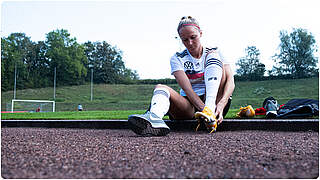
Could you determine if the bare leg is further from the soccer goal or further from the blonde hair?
the soccer goal

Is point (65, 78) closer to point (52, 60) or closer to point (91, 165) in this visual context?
point (52, 60)

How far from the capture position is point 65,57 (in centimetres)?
3844

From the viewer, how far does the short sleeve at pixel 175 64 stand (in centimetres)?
260

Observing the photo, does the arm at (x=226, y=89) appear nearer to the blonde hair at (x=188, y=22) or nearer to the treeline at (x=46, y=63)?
the blonde hair at (x=188, y=22)

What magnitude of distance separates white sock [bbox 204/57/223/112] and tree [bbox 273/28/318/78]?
107 ft

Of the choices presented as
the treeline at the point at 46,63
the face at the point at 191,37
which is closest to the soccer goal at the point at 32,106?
the treeline at the point at 46,63

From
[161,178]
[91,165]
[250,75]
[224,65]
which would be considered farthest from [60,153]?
[250,75]

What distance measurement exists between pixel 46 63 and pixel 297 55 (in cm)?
3336

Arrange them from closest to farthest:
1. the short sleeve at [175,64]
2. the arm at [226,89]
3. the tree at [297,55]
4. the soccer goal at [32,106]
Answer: the arm at [226,89] → the short sleeve at [175,64] → the soccer goal at [32,106] → the tree at [297,55]

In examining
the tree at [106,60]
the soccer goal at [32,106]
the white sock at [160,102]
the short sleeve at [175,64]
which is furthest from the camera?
the tree at [106,60]

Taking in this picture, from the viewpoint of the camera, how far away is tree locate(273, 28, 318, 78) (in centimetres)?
3155

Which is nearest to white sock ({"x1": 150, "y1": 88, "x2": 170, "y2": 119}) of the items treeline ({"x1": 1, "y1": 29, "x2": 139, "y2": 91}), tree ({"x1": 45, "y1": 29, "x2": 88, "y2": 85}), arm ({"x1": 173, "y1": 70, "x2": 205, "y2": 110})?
arm ({"x1": 173, "y1": 70, "x2": 205, "y2": 110})

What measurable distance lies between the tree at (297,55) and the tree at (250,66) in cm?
223

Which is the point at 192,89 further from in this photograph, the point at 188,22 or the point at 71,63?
the point at 71,63
